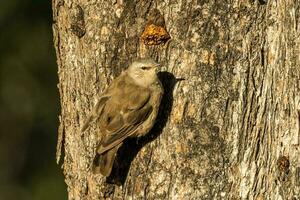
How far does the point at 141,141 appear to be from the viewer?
6.24 metres

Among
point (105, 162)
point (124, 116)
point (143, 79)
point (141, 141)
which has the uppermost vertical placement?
point (143, 79)

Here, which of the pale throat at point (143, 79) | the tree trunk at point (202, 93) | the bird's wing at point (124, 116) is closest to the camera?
the tree trunk at point (202, 93)

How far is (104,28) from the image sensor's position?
621 cm

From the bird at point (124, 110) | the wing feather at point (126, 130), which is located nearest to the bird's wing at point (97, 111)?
the bird at point (124, 110)

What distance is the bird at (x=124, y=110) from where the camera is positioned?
6.11m

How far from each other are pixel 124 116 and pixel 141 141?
315 millimetres

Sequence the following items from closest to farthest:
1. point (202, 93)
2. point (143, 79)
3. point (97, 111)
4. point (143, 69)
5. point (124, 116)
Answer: point (202, 93) → point (143, 69) → point (97, 111) → point (124, 116) → point (143, 79)

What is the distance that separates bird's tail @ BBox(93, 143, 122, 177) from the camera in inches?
238

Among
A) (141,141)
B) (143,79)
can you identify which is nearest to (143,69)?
(143,79)

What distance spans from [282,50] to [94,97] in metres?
1.61

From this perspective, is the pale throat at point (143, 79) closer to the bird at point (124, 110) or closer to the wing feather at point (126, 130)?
the bird at point (124, 110)

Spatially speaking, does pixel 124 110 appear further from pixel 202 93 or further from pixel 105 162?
pixel 202 93

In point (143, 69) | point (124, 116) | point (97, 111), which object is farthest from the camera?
point (124, 116)

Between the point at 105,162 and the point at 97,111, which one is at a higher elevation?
the point at 97,111
